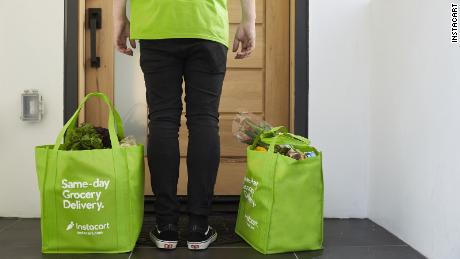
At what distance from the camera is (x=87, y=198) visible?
130cm

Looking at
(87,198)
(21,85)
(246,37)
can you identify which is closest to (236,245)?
(87,198)

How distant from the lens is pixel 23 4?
182 cm

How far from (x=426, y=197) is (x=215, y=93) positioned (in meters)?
0.72

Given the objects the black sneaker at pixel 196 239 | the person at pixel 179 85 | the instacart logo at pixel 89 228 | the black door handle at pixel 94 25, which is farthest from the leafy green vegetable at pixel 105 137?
the black door handle at pixel 94 25

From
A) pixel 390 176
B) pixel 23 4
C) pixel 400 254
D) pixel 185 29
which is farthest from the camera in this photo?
pixel 23 4

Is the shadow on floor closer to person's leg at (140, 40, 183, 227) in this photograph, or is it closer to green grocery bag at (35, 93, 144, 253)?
green grocery bag at (35, 93, 144, 253)

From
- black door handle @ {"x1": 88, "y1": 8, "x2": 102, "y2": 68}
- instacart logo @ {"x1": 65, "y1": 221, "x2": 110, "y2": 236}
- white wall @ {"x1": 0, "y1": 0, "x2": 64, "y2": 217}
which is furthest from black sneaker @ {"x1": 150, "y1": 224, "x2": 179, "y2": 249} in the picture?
black door handle @ {"x1": 88, "y1": 8, "x2": 102, "y2": 68}

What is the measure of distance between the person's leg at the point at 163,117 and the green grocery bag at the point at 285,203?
0.26 meters

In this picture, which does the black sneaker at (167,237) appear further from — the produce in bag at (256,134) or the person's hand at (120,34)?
the person's hand at (120,34)

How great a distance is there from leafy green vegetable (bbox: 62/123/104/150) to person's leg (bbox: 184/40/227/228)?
0.29 m

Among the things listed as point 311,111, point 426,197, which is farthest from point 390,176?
point 311,111

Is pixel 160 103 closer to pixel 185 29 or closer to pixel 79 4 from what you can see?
pixel 185 29

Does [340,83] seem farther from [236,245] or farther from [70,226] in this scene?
[70,226]

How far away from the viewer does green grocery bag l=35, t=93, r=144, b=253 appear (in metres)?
1.30
